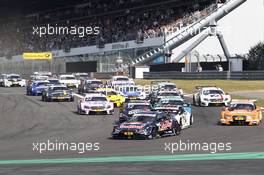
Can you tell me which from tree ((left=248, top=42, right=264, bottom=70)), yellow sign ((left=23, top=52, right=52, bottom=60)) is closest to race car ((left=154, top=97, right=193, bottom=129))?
tree ((left=248, top=42, right=264, bottom=70))

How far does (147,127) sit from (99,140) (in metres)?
1.70

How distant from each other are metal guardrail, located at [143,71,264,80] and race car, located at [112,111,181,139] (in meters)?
31.5

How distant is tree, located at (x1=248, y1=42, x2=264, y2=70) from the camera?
55250 mm

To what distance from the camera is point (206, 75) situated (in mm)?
56781

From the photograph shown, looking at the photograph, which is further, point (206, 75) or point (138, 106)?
point (206, 75)

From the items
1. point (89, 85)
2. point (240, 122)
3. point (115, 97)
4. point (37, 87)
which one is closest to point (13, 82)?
point (37, 87)

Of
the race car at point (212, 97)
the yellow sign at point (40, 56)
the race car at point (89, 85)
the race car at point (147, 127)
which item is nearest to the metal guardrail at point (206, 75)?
the race car at point (89, 85)

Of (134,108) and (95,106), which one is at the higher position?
(134,108)

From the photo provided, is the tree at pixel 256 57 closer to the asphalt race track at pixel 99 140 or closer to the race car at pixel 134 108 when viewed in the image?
the asphalt race track at pixel 99 140

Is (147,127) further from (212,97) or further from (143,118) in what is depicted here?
(212,97)

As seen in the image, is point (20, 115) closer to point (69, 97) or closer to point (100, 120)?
point (100, 120)

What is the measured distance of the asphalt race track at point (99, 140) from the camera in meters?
13.8

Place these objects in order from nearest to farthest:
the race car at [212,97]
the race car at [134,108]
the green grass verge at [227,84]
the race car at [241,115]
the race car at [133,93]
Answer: the race car at [241,115]
the race car at [134,108]
the race car at [212,97]
the race car at [133,93]
the green grass verge at [227,84]

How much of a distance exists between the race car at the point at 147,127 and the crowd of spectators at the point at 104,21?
37.0m
